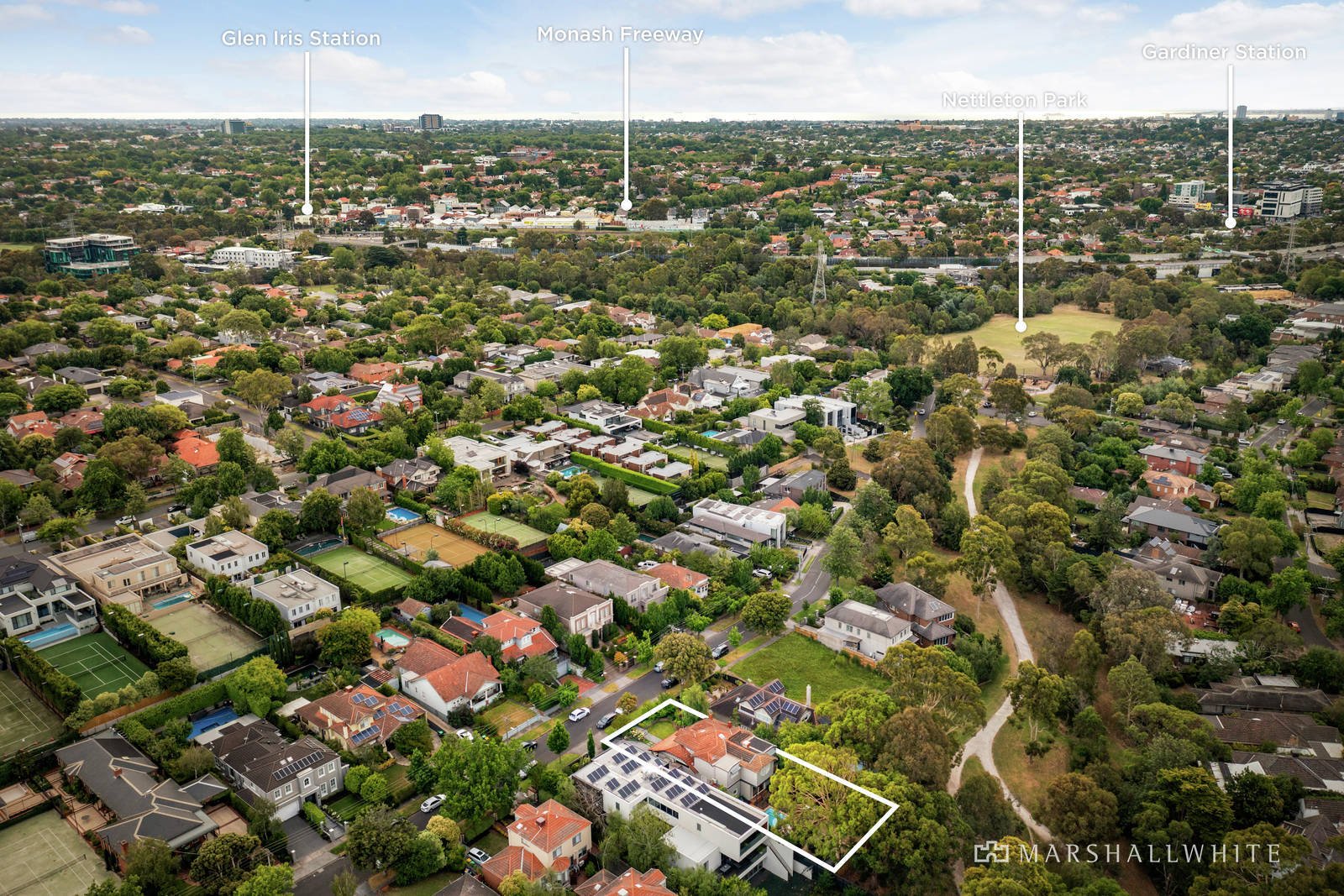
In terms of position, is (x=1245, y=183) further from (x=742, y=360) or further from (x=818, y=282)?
(x=742, y=360)

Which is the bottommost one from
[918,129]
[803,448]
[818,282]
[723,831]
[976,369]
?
[723,831]

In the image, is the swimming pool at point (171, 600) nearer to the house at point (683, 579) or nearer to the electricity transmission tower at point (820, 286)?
the house at point (683, 579)

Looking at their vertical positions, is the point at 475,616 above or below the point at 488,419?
below

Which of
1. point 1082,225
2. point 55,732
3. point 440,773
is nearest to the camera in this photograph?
point 440,773

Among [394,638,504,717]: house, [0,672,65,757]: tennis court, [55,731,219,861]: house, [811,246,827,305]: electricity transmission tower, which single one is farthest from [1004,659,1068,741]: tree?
[811,246,827,305]: electricity transmission tower

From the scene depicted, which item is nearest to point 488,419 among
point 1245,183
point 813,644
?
point 813,644

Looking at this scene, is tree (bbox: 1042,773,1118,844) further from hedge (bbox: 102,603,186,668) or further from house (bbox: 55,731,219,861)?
hedge (bbox: 102,603,186,668)

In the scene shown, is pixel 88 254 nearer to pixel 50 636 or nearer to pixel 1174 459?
pixel 50 636
